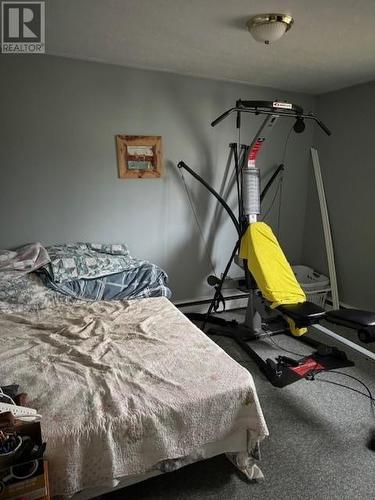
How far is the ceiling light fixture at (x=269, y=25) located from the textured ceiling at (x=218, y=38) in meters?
0.04

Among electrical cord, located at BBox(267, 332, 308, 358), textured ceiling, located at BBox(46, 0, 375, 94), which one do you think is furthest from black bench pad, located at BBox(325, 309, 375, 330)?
textured ceiling, located at BBox(46, 0, 375, 94)

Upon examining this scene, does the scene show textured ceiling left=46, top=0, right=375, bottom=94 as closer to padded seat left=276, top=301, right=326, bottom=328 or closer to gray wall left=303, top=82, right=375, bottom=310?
gray wall left=303, top=82, right=375, bottom=310

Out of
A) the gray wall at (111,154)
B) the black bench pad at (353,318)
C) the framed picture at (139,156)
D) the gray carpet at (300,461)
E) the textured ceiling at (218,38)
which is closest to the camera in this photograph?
the gray carpet at (300,461)

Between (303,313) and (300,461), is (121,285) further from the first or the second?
(300,461)

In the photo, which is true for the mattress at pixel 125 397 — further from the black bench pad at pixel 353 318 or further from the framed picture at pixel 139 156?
the framed picture at pixel 139 156

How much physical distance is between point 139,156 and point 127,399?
2131 millimetres

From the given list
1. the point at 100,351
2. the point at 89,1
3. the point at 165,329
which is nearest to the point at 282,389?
the point at 165,329

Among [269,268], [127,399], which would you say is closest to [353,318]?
[269,268]

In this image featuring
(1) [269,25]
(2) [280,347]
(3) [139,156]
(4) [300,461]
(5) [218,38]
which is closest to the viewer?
(4) [300,461]

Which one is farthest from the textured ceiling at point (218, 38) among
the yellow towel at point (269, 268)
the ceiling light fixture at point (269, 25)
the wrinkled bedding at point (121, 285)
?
the wrinkled bedding at point (121, 285)

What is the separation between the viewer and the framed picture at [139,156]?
2879 millimetres

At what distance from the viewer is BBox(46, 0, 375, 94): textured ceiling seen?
5.63 feet

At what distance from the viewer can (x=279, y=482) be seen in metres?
1.55

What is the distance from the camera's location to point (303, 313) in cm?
218
